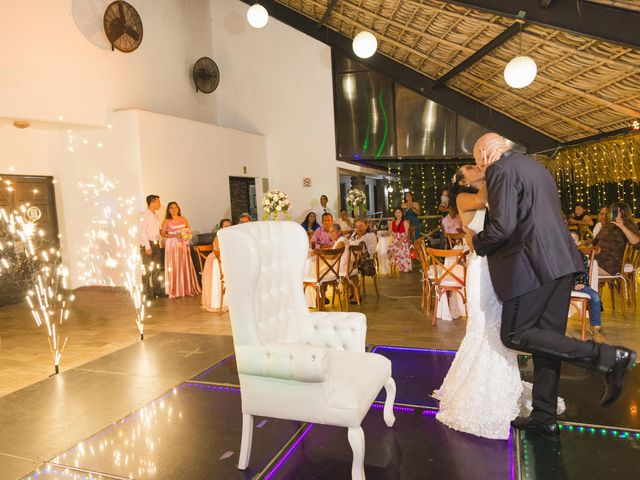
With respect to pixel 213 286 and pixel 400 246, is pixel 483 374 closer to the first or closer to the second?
pixel 213 286

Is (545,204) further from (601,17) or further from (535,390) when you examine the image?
(601,17)

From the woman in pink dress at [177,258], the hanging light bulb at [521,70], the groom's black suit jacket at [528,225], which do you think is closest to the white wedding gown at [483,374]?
the groom's black suit jacket at [528,225]

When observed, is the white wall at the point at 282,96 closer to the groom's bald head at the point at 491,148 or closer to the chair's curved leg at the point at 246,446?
the groom's bald head at the point at 491,148

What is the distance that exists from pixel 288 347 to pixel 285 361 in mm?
67

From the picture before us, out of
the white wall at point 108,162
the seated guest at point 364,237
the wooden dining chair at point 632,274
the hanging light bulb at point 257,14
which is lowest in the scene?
the wooden dining chair at point 632,274

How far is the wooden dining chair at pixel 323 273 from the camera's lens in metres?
5.20

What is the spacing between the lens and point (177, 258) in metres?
7.19

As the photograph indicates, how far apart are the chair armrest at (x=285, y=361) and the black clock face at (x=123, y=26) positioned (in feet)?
23.6

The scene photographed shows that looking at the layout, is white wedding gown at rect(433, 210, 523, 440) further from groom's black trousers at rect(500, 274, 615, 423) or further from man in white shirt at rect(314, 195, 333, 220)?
man in white shirt at rect(314, 195, 333, 220)

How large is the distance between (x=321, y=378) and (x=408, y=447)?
77cm

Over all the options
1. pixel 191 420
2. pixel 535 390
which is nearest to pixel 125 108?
pixel 191 420

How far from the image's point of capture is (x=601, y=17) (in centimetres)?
438

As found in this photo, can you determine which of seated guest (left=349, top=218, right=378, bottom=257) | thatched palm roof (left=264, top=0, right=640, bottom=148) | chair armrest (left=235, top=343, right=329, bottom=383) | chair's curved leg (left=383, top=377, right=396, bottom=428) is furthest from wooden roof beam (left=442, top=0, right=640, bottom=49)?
chair armrest (left=235, top=343, right=329, bottom=383)

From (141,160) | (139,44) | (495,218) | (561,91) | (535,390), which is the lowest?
(535,390)
